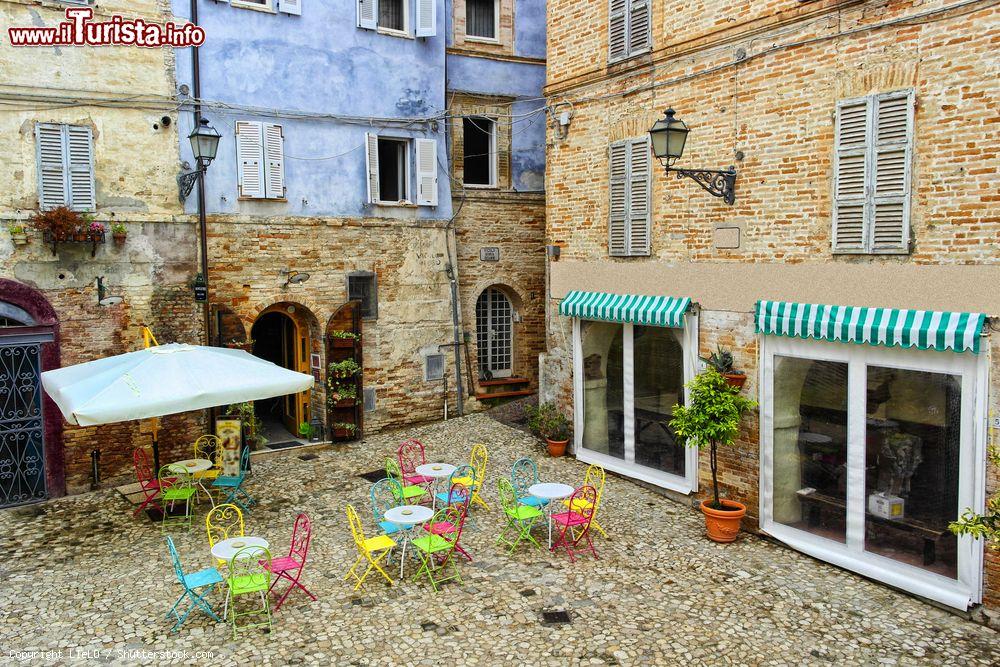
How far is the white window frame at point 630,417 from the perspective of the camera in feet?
37.3

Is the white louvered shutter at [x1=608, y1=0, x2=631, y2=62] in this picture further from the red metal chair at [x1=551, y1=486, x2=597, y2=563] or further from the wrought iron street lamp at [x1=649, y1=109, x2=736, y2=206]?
the red metal chair at [x1=551, y1=486, x2=597, y2=563]

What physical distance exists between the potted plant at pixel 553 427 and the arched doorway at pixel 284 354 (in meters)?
4.67

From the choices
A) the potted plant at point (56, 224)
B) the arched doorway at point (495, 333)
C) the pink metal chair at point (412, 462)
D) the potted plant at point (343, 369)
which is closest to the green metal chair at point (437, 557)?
the pink metal chair at point (412, 462)

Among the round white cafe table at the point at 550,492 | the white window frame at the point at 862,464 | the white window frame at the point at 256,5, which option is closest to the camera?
the white window frame at the point at 862,464

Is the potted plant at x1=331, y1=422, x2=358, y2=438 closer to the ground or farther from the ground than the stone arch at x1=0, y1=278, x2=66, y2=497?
closer to the ground

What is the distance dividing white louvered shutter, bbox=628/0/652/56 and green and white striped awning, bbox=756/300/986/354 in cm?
450

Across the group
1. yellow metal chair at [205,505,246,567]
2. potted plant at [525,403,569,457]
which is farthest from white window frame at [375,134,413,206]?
yellow metal chair at [205,505,246,567]

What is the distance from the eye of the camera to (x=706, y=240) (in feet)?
36.2

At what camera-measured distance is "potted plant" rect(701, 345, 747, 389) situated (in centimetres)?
1048

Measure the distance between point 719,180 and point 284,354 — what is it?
31.8 feet

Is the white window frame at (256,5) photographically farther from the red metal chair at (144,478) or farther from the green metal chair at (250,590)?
the green metal chair at (250,590)

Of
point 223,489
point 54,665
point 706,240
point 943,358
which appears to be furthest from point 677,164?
point 54,665

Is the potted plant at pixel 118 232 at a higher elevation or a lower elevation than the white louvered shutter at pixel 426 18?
lower

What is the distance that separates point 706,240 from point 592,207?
2459 mm
